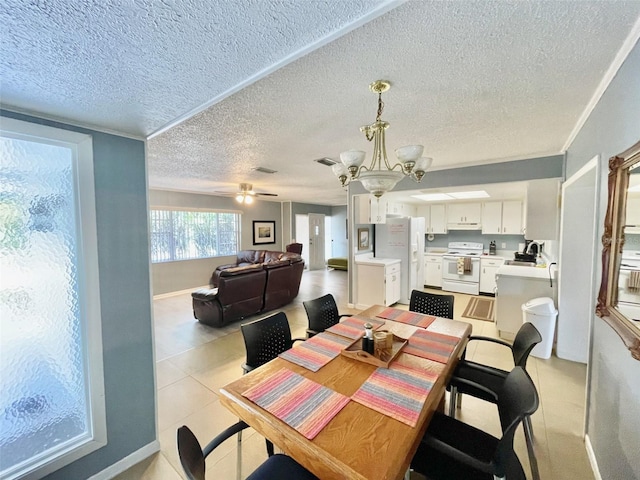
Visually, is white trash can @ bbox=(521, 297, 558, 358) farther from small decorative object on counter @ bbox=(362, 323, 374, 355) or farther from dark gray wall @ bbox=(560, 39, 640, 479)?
small decorative object on counter @ bbox=(362, 323, 374, 355)

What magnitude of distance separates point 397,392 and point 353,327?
0.83 meters

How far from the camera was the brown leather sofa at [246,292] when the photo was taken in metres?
3.93

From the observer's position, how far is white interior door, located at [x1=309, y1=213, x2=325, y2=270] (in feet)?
30.9

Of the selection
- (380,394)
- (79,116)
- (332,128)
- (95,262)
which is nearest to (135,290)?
(95,262)

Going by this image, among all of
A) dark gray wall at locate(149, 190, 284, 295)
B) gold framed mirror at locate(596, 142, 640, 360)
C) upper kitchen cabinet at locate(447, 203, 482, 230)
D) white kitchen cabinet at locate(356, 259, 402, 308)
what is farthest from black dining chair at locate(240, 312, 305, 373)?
upper kitchen cabinet at locate(447, 203, 482, 230)

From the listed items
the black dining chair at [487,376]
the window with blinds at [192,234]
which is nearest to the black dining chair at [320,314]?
the black dining chair at [487,376]

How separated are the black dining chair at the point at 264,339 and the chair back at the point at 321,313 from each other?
33 cm

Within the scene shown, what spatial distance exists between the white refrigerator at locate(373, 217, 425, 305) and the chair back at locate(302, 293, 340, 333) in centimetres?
288

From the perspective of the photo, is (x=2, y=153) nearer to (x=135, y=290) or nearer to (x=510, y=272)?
(x=135, y=290)

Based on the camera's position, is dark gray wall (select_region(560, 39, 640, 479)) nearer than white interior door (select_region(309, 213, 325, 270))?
Yes

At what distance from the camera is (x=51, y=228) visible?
1447 mm

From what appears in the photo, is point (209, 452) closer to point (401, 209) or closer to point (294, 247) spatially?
point (401, 209)

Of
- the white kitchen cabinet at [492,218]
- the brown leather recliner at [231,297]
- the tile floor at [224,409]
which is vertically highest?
the white kitchen cabinet at [492,218]

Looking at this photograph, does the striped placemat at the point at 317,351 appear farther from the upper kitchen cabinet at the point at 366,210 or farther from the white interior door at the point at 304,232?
the white interior door at the point at 304,232
